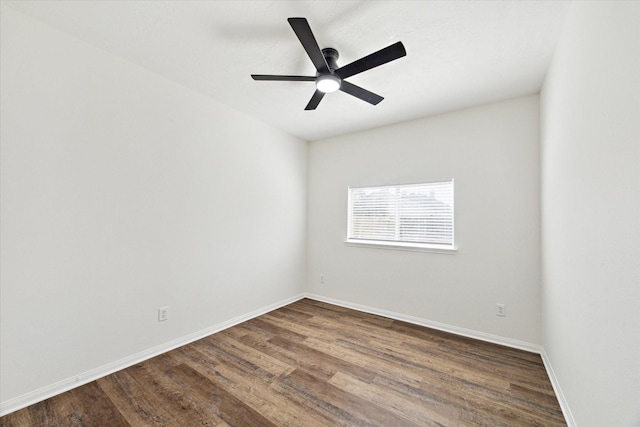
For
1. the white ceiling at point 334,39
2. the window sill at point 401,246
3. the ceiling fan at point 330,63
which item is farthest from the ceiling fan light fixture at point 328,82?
the window sill at point 401,246

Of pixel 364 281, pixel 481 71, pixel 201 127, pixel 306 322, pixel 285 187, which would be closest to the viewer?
pixel 481 71

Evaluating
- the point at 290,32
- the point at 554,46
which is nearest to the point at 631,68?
the point at 554,46

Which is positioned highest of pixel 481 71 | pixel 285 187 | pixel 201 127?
pixel 481 71

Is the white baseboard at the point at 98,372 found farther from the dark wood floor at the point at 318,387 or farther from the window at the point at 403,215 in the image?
the window at the point at 403,215

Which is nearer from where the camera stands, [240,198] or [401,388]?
[401,388]

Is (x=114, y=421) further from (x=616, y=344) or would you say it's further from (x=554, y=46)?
(x=554, y=46)

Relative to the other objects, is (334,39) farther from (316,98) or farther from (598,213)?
(598,213)

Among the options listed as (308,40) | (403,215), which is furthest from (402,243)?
(308,40)

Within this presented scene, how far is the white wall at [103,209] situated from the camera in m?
1.72

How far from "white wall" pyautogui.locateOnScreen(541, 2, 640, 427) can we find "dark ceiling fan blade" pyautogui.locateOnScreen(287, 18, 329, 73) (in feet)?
4.52

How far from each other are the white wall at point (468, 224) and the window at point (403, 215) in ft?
0.40

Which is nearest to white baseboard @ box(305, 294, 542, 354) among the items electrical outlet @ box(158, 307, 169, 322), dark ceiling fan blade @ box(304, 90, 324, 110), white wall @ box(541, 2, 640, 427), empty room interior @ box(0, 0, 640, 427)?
empty room interior @ box(0, 0, 640, 427)

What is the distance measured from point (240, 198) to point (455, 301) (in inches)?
113

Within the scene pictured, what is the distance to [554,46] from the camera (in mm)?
1943
